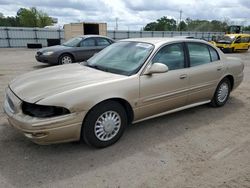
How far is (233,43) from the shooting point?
19.9 metres

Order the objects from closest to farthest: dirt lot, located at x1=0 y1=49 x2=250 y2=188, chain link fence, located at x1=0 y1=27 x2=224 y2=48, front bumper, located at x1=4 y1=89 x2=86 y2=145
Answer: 1. dirt lot, located at x1=0 y1=49 x2=250 y2=188
2. front bumper, located at x1=4 y1=89 x2=86 y2=145
3. chain link fence, located at x1=0 y1=27 x2=224 y2=48

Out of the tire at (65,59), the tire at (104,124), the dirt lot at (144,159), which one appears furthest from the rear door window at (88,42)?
the tire at (104,124)

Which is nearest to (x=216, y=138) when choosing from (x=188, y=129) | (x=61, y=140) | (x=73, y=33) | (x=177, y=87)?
(x=188, y=129)

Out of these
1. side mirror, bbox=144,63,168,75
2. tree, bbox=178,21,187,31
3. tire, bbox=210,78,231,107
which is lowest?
tire, bbox=210,78,231,107

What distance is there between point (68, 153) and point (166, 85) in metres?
1.83

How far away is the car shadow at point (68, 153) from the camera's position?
8.89 feet

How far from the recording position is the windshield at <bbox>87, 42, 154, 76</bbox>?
3.60 m

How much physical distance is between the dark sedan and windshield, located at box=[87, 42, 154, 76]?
242 inches

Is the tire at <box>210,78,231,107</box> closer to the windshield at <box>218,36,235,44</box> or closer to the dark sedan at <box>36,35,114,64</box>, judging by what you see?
the dark sedan at <box>36,35,114,64</box>

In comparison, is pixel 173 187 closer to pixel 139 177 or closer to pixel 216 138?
pixel 139 177

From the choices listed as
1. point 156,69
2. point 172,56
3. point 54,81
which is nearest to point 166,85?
point 156,69

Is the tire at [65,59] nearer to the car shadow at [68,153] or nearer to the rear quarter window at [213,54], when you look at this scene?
the car shadow at [68,153]

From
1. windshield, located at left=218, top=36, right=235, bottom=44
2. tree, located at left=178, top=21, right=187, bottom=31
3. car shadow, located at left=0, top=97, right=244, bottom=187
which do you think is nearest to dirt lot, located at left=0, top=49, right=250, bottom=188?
car shadow, located at left=0, top=97, right=244, bottom=187

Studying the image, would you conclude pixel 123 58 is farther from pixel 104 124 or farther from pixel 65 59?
pixel 65 59
